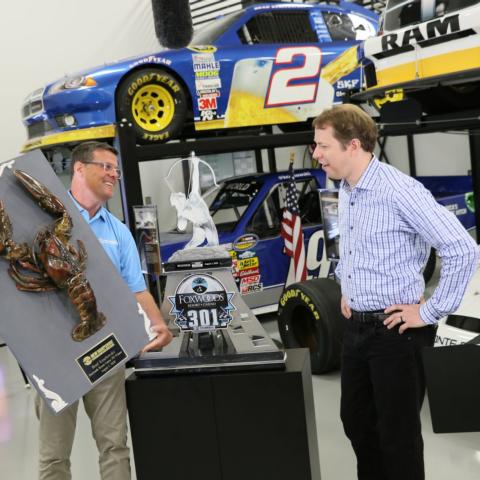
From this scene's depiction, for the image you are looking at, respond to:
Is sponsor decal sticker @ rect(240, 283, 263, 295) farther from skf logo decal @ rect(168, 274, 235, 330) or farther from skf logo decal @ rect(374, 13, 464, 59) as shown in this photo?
skf logo decal @ rect(168, 274, 235, 330)

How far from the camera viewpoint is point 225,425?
6.71 feet

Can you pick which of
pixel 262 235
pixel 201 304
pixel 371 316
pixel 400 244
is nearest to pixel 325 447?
pixel 371 316

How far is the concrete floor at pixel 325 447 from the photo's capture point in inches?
111

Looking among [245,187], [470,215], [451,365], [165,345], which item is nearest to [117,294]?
[165,345]

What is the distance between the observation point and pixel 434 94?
489 cm

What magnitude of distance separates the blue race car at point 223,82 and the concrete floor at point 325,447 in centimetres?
213

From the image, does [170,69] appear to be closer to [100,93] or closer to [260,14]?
[100,93]

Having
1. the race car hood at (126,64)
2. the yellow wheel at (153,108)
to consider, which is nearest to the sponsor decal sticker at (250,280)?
the yellow wheel at (153,108)

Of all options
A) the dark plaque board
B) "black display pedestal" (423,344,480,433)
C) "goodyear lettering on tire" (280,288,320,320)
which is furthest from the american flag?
the dark plaque board

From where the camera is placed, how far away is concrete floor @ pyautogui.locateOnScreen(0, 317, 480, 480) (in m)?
2.83

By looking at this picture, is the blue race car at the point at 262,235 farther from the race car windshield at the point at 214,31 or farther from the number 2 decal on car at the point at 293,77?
the race car windshield at the point at 214,31

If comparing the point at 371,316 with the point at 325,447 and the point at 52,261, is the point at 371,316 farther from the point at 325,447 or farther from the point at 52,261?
the point at 325,447

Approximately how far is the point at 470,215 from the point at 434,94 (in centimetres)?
158

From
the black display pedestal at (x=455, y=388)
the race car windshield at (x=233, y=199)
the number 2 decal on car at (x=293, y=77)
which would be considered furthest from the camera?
the race car windshield at (x=233, y=199)
